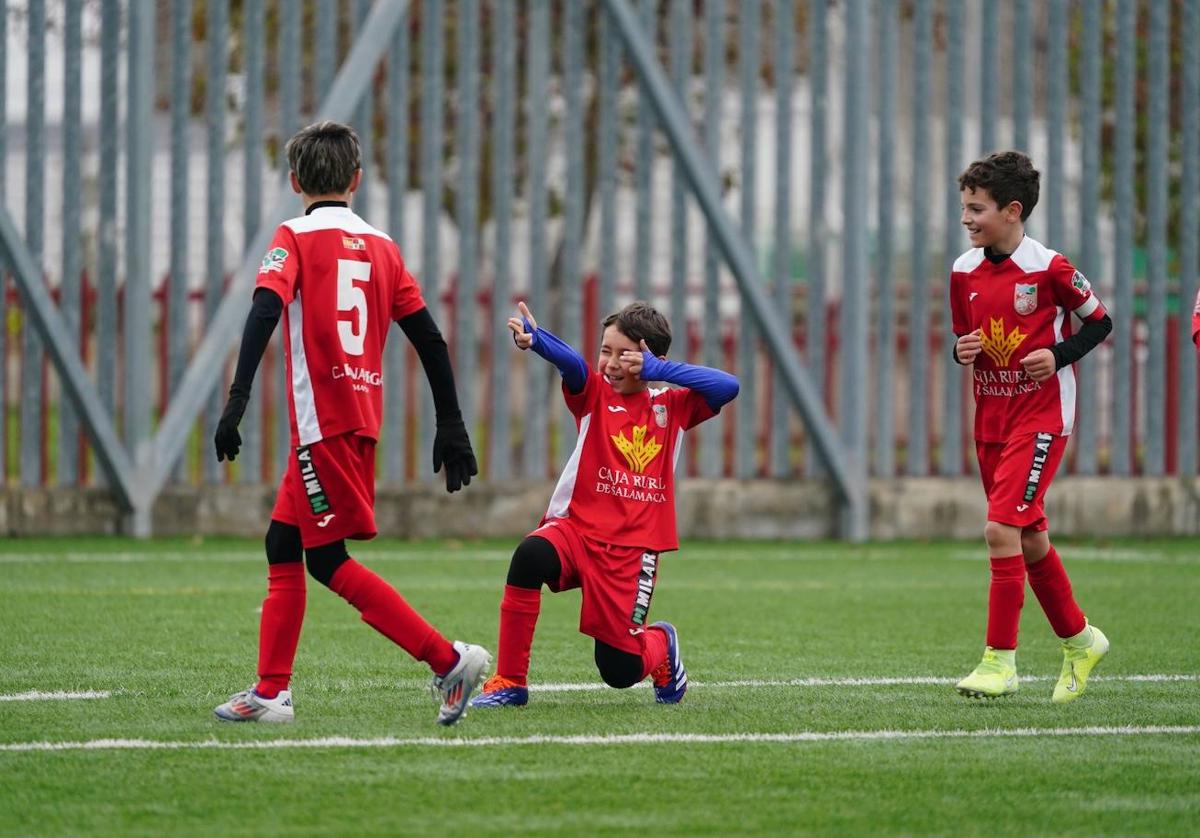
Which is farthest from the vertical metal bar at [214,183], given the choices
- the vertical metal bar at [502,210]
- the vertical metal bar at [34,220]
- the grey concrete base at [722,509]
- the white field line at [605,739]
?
the white field line at [605,739]

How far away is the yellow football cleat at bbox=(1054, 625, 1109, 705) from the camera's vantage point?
6.50 m

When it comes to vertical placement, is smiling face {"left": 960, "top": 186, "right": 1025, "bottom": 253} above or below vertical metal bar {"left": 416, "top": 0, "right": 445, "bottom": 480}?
below

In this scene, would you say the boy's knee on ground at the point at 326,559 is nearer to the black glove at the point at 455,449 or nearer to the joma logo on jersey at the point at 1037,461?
the black glove at the point at 455,449

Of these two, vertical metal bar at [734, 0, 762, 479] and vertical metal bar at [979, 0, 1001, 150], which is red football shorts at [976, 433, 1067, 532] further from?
vertical metal bar at [979, 0, 1001, 150]

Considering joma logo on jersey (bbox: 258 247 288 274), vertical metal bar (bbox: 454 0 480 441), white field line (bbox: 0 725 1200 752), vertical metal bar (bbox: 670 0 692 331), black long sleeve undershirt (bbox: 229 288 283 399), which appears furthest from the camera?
vertical metal bar (bbox: 670 0 692 331)

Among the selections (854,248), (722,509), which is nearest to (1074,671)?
(722,509)

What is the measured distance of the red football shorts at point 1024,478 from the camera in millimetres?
6562

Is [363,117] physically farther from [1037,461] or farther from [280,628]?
[280,628]

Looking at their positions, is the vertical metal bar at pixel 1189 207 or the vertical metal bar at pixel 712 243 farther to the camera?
the vertical metal bar at pixel 1189 207

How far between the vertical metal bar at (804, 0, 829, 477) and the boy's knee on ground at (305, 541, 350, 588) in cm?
844

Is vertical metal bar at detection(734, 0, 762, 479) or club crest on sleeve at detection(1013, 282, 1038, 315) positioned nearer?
club crest on sleeve at detection(1013, 282, 1038, 315)

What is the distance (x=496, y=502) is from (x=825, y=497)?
2262mm

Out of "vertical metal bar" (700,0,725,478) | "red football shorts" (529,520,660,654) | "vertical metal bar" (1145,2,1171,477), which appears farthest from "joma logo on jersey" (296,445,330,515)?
"vertical metal bar" (1145,2,1171,477)

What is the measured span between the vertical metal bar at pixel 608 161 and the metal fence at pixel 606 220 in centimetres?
2
